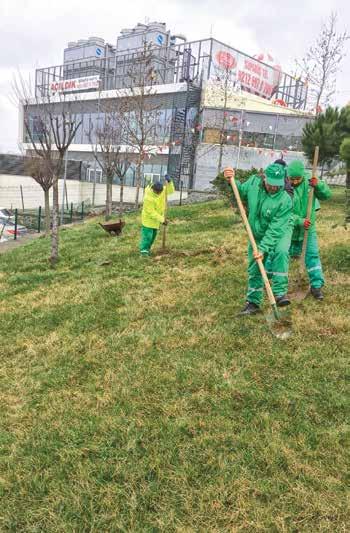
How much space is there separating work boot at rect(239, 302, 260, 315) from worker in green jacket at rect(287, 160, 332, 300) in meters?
0.80

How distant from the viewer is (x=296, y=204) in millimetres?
5121

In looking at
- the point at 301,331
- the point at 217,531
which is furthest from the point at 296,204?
the point at 217,531

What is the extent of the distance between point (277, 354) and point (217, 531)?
1767 millimetres

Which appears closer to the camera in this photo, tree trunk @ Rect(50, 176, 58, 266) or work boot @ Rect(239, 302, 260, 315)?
work boot @ Rect(239, 302, 260, 315)

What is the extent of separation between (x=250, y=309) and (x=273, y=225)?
38.2 inches

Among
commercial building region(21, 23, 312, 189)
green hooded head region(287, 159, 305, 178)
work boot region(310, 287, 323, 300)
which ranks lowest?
work boot region(310, 287, 323, 300)

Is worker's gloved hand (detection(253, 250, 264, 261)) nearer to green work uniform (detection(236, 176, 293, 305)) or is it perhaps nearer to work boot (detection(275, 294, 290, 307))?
green work uniform (detection(236, 176, 293, 305))

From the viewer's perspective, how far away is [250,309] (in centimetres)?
475

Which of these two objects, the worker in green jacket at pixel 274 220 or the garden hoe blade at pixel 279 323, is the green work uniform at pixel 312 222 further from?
the garden hoe blade at pixel 279 323

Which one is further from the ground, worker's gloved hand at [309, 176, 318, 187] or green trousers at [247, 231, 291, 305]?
worker's gloved hand at [309, 176, 318, 187]

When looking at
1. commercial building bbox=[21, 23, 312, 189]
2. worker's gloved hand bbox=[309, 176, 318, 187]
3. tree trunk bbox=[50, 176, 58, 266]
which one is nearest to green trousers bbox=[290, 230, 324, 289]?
worker's gloved hand bbox=[309, 176, 318, 187]

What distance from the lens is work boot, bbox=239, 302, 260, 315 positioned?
4727mm

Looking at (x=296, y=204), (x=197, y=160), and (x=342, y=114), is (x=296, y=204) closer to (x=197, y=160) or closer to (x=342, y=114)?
(x=342, y=114)

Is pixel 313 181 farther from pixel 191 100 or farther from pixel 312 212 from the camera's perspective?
pixel 191 100
